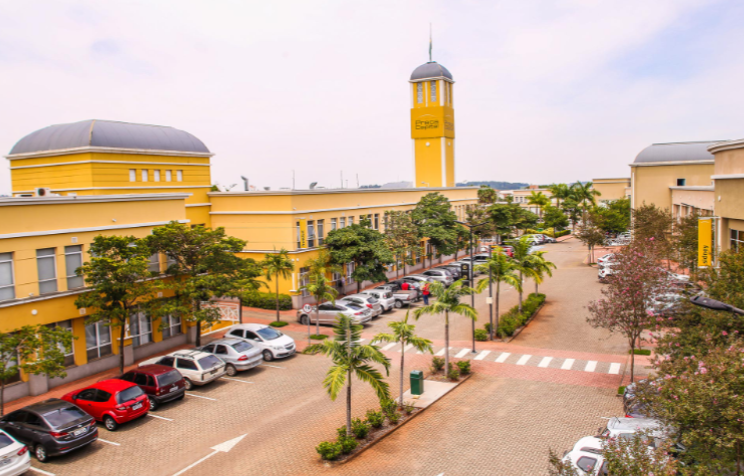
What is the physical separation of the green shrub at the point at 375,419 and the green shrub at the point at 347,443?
1.37 meters

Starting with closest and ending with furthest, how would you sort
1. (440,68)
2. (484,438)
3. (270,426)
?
1. (484,438)
2. (270,426)
3. (440,68)

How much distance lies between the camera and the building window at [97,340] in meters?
23.5

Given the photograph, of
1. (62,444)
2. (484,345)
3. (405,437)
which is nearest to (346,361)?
(405,437)

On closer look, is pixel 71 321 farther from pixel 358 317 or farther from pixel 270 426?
pixel 358 317

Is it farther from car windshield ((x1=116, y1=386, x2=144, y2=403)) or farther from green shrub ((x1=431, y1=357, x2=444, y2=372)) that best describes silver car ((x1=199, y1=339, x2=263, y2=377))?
green shrub ((x1=431, y1=357, x2=444, y2=372))

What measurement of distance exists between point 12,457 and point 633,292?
2039 centimetres

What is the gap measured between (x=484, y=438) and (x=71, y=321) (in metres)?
17.7

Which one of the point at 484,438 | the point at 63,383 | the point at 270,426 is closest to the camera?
the point at 484,438

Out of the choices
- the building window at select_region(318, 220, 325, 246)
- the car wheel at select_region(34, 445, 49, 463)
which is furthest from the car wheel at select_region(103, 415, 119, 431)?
the building window at select_region(318, 220, 325, 246)

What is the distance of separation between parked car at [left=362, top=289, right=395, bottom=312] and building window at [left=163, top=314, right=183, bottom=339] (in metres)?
12.4

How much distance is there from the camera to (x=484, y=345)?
2772 centimetres

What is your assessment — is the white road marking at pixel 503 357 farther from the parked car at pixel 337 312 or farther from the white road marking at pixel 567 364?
the parked car at pixel 337 312

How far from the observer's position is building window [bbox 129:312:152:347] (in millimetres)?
25406

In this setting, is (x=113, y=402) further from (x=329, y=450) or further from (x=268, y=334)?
(x=268, y=334)
